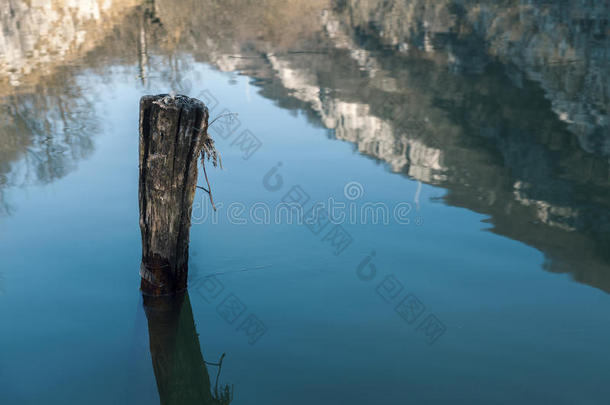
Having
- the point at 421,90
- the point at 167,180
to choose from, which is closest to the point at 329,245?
the point at 167,180

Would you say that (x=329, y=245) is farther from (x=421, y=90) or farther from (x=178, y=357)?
(x=421, y=90)

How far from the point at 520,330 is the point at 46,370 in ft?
15.6

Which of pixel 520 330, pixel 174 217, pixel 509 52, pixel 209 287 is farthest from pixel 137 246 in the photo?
pixel 509 52

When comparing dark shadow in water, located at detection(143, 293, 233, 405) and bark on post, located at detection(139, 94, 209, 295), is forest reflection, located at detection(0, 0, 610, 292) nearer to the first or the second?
dark shadow in water, located at detection(143, 293, 233, 405)

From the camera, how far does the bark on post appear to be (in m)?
5.24

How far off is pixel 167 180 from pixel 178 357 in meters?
1.73

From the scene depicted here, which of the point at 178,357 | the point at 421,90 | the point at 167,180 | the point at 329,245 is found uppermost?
the point at 167,180

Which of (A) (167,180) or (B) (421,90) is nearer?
(A) (167,180)

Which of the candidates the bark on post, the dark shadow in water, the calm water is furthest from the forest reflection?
the bark on post

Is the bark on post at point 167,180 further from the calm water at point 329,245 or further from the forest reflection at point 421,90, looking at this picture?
the forest reflection at point 421,90

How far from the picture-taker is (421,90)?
632 inches

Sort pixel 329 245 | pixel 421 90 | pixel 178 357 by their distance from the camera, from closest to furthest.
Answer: pixel 178 357
pixel 329 245
pixel 421 90

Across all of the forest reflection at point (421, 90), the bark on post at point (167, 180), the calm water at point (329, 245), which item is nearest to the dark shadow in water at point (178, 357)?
the calm water at point (329, 245)

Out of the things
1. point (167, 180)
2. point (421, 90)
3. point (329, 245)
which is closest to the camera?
point (167, 180)
